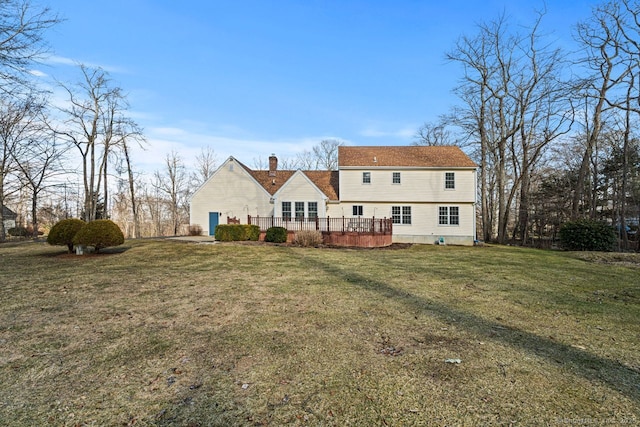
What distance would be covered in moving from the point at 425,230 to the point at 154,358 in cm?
2066

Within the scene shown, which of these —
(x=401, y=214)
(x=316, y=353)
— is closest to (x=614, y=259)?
(x=401, y=214)

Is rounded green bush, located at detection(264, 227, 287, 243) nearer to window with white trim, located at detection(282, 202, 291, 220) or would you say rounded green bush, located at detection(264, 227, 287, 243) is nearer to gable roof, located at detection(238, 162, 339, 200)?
window with white trim, located at detection(282, 202, 291, 220)

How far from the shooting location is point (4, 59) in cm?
1030

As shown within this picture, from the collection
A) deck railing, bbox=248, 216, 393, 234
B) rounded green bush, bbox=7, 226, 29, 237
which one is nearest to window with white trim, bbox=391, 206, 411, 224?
deck railing, bbox=248, 216, 393, 234

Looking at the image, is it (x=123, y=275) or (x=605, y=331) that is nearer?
(x=605, y=331)

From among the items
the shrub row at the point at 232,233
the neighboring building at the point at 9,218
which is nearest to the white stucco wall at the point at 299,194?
the shrub row at the point at 232,233

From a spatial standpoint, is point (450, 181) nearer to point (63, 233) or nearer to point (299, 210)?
point (299, 210)

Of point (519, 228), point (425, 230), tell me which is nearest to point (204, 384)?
point (425, 230)

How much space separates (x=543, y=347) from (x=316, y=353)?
9.06ft

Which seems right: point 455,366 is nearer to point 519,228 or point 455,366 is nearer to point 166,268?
point 166,268

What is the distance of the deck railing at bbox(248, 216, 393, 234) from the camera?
18.9 metres

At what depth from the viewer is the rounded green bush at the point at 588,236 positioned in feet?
57.1

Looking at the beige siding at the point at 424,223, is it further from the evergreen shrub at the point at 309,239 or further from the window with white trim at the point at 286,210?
the evergreen shrub at the point at 309,239

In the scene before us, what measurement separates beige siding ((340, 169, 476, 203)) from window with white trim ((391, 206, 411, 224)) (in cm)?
57
